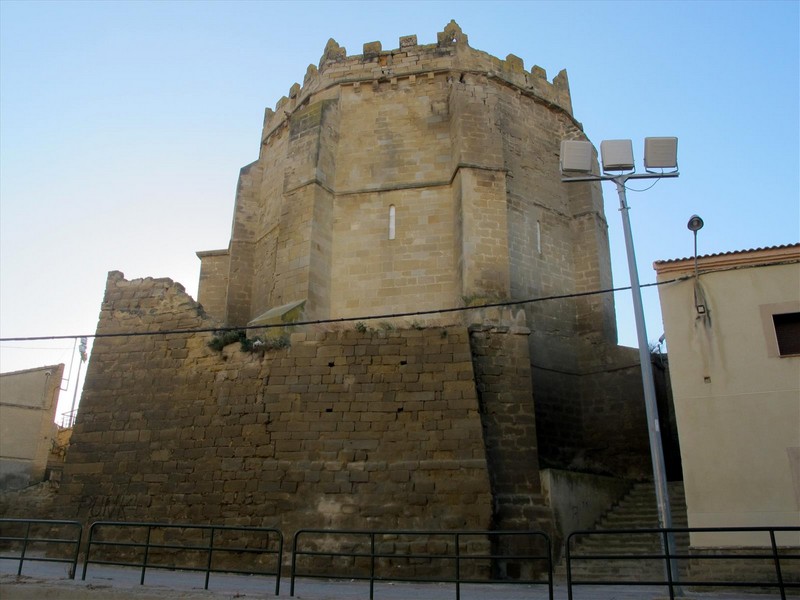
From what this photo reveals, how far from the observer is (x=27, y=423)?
20219 mm

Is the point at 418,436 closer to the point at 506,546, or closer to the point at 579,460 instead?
the point at 506,546

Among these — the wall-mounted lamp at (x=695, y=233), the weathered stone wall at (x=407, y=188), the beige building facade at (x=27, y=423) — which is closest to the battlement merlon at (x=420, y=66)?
the weathered stone wall at (x=407, y=188)

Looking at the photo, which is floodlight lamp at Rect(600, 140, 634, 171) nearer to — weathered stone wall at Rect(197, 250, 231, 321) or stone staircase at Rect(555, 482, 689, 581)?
stone staircase at Rect(555, 482, 689, 581)

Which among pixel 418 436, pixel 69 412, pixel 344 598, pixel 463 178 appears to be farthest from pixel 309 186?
pixel 69 412

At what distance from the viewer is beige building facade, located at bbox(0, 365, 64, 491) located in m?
19.6

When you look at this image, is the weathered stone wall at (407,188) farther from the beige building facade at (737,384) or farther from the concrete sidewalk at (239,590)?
the concrete sidewalk at (239,590)

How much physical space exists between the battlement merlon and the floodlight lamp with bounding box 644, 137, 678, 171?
7.39 meters

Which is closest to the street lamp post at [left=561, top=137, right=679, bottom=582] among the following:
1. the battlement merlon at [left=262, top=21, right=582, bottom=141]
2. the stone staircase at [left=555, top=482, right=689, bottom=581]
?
the stone staircase at [left=555, top=482, right=689, bottom=581]

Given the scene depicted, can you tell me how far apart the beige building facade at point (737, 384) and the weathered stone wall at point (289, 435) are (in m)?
3.12

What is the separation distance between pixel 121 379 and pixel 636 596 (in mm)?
9903

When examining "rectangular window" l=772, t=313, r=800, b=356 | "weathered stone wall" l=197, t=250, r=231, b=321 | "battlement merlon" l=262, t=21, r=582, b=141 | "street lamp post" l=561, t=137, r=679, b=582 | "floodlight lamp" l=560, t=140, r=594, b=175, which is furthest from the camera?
"weathered stone wall" l=197, t=250, r=231, b=321

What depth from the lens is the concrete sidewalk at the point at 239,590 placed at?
7.39m

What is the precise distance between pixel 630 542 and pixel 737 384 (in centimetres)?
343

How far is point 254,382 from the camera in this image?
12.4 meters
